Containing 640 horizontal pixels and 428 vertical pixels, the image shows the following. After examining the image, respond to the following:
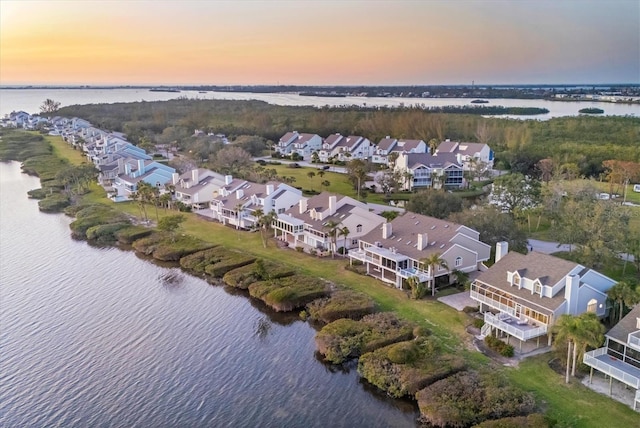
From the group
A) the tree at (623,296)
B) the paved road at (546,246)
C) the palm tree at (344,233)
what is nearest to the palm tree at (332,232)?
the palm tree at (344,233)

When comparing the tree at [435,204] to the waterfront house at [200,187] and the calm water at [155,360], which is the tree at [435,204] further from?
the waterfront house at [200,187]

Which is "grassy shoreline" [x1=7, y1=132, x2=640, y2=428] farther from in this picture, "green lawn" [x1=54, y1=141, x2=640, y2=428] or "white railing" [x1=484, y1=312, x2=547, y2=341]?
"white railing" [x1=484, y1=312, x2=547, y2=341]

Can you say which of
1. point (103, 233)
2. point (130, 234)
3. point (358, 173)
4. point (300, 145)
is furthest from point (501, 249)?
point (300, 145)

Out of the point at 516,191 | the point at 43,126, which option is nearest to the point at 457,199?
the point at 516,191

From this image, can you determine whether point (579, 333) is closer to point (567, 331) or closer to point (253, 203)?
point (567, 331)

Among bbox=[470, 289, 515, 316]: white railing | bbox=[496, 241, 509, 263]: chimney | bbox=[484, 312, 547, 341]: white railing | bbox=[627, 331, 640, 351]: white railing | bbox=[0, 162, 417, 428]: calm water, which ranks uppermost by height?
bbox=[496, 241, 509, 263]: chimney

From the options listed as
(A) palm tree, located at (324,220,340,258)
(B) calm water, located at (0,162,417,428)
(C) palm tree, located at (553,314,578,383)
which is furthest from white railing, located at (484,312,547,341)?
(A) palm tree, located at (324,220,340,258)
